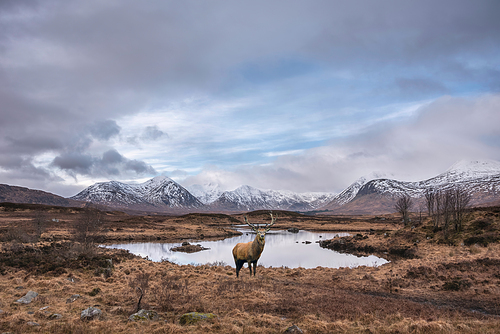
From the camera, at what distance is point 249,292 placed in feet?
45.9

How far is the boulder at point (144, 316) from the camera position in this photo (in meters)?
9.57

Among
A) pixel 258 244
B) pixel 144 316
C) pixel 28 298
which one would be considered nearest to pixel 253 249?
pixel 258 244

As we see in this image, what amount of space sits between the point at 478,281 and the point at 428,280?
8.60ft

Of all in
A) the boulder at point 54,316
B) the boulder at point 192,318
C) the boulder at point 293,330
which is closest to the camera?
the boulder at point 293,330

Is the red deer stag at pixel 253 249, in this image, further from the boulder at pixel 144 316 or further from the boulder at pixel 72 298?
the boulder at pixel 72 298

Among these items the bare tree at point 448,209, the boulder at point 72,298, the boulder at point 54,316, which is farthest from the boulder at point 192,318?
the bare tree at point 448,209

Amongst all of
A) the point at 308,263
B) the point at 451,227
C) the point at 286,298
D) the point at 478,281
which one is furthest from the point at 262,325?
the point at 451,227

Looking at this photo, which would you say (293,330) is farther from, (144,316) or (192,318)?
(144,316)

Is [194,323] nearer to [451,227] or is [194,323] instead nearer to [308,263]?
[308,263]

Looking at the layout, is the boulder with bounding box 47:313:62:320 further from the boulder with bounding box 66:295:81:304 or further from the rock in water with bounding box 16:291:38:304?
the rock in water with bounding box 16:291:38:304

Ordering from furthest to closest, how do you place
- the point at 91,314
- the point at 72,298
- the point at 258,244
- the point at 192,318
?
the point at 258,244 → the point at 72,298 → the point at 91,314 → the point at 192,318

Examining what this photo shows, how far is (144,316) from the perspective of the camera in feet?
31.8

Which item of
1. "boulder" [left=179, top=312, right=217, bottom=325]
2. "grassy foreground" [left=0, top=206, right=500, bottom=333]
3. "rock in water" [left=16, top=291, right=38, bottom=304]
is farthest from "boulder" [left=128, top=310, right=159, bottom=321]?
"rock in water" [left=16, top=291, right=38, bottom=304]

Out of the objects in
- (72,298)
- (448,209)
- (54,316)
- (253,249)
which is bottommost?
(72,298)
